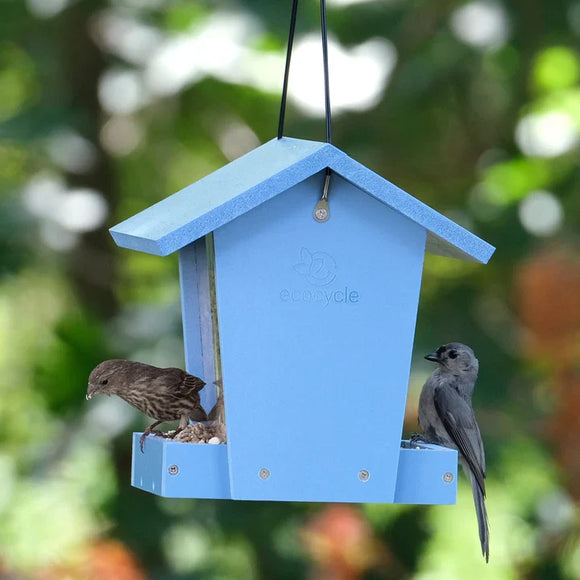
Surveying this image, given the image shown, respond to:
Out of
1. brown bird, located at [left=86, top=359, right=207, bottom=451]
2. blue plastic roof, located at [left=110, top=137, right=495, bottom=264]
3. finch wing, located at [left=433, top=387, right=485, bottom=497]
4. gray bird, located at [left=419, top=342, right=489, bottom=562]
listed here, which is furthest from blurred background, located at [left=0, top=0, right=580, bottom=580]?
blue plastic roof, located at [left=110, top=137, right=495, bottom=264]

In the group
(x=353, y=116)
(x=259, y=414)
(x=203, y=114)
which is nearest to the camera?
(x=259, y=414)

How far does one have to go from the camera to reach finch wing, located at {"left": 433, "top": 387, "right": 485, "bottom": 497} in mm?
3744

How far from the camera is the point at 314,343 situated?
10.4 feet

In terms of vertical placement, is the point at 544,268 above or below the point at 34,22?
below

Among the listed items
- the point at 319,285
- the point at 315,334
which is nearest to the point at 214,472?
the point at 315,334

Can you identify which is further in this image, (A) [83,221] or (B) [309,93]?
(A) [83,221]

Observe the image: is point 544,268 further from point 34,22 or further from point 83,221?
point 34,22

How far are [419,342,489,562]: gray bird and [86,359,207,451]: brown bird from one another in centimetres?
86

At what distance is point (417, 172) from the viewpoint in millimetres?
7727

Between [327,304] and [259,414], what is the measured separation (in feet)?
1.16

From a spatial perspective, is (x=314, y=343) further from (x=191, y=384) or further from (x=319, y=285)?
(x=191, y=384)

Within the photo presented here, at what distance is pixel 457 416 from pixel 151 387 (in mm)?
1038

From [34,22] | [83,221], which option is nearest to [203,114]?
[34,22]

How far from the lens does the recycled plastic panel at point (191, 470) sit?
3.11 meters
